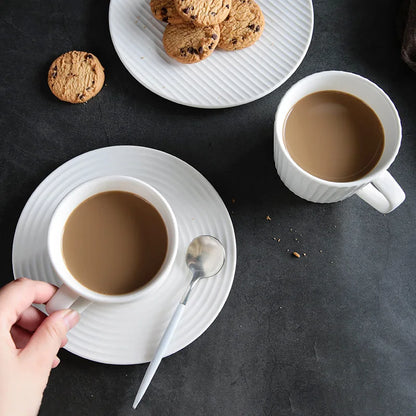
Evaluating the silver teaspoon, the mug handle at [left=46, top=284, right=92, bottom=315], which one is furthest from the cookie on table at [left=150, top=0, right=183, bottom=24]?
the mug handle at [left=46, top=284, right=92, bottom=315]

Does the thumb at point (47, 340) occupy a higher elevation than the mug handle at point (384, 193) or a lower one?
lower

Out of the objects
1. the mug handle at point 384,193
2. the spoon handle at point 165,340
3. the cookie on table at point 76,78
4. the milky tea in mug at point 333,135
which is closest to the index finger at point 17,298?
the spoon handle at point 165,340

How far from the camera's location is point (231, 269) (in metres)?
1.19

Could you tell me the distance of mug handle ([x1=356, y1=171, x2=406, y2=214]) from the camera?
3.59 ft

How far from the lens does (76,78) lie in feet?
4.35

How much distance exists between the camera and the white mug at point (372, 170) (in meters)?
1.08

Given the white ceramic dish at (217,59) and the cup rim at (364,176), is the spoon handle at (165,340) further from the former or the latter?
the white ceramic dish at (217,59)

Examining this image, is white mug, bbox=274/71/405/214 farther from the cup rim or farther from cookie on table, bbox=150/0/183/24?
cookie on table, bbox=150/0/183/24

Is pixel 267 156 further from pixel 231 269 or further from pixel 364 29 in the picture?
pixel 364 29

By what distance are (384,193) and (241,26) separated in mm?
612

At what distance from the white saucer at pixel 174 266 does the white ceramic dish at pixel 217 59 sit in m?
0.22

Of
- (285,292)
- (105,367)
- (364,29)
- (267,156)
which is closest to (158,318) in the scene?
(105,367)

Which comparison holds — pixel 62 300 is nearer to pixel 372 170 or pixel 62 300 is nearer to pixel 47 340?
pixel 47 340

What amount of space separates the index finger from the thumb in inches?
2.5
